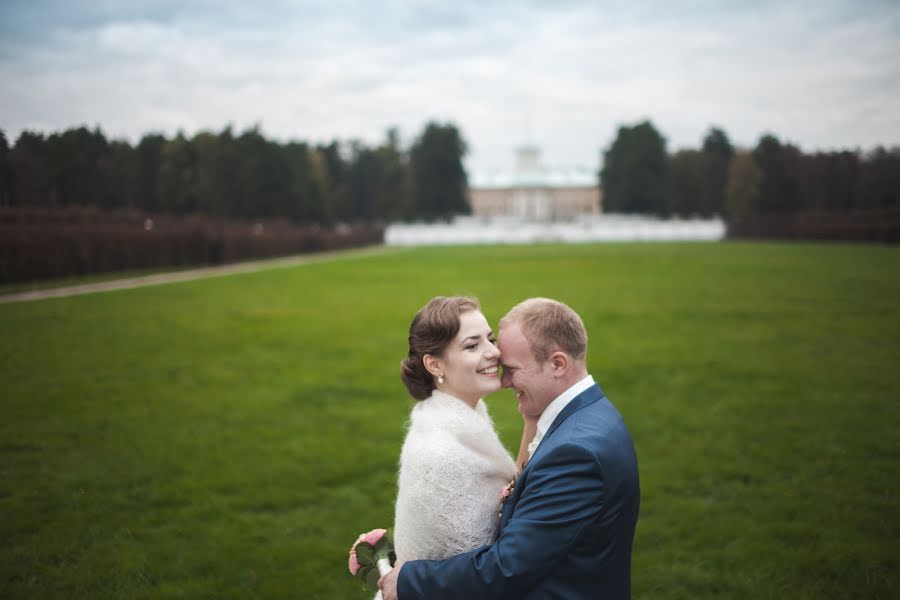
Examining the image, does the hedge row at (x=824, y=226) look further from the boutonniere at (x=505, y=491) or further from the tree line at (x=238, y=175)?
the boutonniere at (x=505, y=491)

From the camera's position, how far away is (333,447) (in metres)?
5.61

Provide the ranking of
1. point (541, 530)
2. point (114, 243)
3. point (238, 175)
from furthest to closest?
point (238, 175)
point (114, 243)
point (541, 530)

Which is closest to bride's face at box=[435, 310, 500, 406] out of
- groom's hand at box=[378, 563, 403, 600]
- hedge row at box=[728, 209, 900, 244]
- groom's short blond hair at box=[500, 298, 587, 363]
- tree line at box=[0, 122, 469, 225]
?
groom's short blond hair at box=[500, 298, 587, 363]

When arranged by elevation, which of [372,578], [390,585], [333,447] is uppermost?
[390,585]

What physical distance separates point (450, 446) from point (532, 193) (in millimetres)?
97244

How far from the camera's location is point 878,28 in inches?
421

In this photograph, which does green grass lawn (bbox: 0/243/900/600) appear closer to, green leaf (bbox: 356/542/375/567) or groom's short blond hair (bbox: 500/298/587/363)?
green leaf (bbox: 356/542/375/567)

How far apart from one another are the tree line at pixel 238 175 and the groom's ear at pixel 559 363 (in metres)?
7.92

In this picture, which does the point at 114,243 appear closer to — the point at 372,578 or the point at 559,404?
the point at 372,578

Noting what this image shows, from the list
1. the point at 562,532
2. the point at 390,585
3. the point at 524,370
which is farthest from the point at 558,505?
the point at 390,585

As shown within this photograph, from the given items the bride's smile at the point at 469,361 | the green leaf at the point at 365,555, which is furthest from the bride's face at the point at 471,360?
the green leaf at the point at 365,555

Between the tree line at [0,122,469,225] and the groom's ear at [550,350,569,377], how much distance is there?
7918mm

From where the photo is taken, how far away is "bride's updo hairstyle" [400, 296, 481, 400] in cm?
226

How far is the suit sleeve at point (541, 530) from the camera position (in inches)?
75.4
